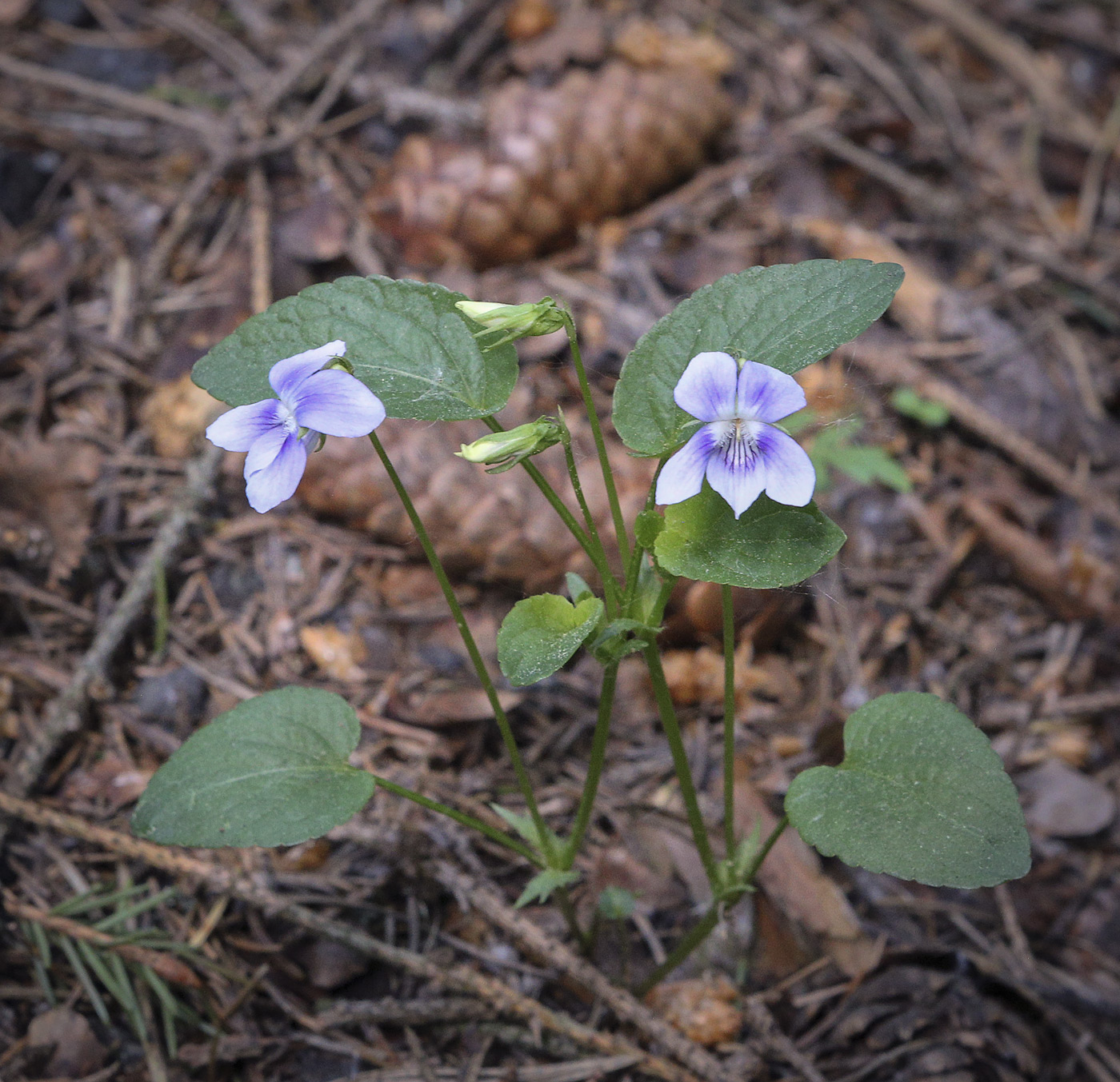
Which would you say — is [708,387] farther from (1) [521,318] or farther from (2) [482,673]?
(2) [482,673]

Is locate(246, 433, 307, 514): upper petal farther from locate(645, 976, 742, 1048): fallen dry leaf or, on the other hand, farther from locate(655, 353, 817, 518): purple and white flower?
locate(645, 976, 742, 1048): fallen dry leaf

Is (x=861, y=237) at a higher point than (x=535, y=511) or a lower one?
higher

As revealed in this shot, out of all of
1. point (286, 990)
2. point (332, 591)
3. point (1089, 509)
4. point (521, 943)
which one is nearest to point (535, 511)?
point (332, 591)

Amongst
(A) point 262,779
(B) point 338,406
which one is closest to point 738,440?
(B) point 338,406

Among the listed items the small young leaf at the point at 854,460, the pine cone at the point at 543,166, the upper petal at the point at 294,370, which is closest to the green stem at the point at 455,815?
the upper petal at the point at 294,370

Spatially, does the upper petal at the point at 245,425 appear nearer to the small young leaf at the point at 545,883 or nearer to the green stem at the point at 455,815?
the green stem at the point at 455,815

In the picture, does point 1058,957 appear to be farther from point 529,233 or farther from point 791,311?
point 529,233

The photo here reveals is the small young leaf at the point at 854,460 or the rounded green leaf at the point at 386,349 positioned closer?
the rounded green leaf at the point at 386,349
